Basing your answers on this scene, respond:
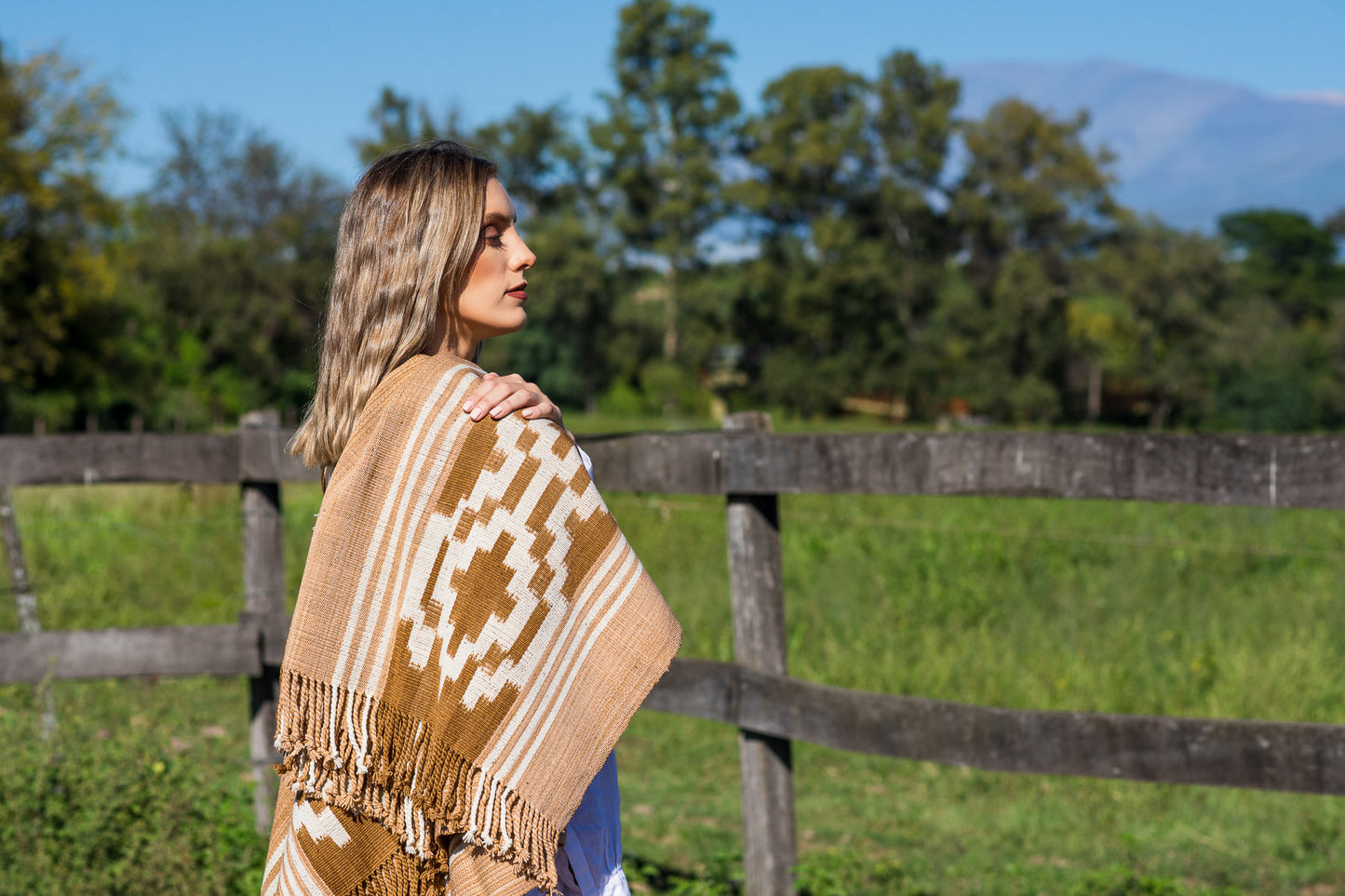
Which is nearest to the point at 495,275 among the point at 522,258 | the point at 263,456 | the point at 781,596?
the point at 522,258

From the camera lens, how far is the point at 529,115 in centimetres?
5281

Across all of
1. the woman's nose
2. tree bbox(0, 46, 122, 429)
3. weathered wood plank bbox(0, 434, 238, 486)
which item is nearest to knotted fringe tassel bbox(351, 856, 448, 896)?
the woman's nose

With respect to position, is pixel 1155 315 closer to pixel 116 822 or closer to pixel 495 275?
pixel 116 822

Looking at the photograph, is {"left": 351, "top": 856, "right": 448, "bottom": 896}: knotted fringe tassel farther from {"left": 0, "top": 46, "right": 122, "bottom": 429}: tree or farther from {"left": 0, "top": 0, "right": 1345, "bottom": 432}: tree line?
{"left": 0, "top": 0, "right": 1345, "bottom": 432}: tree line

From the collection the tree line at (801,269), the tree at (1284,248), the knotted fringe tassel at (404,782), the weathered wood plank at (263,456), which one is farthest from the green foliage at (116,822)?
the tree at (1284,248)

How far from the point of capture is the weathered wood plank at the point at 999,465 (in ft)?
9.08

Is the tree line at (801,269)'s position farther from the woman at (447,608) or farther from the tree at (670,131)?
the woman at (447,608)

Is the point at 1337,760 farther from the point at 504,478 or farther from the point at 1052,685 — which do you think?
the point at 1052,685

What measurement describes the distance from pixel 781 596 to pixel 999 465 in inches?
27.9

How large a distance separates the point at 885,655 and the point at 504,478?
5.22 m

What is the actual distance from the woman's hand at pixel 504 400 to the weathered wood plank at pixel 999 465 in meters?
1.48

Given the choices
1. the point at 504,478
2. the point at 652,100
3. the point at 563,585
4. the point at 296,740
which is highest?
the point at 652,100

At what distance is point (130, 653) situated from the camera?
13.6 feet

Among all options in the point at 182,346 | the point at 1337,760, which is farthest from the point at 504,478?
the point at 182,346
